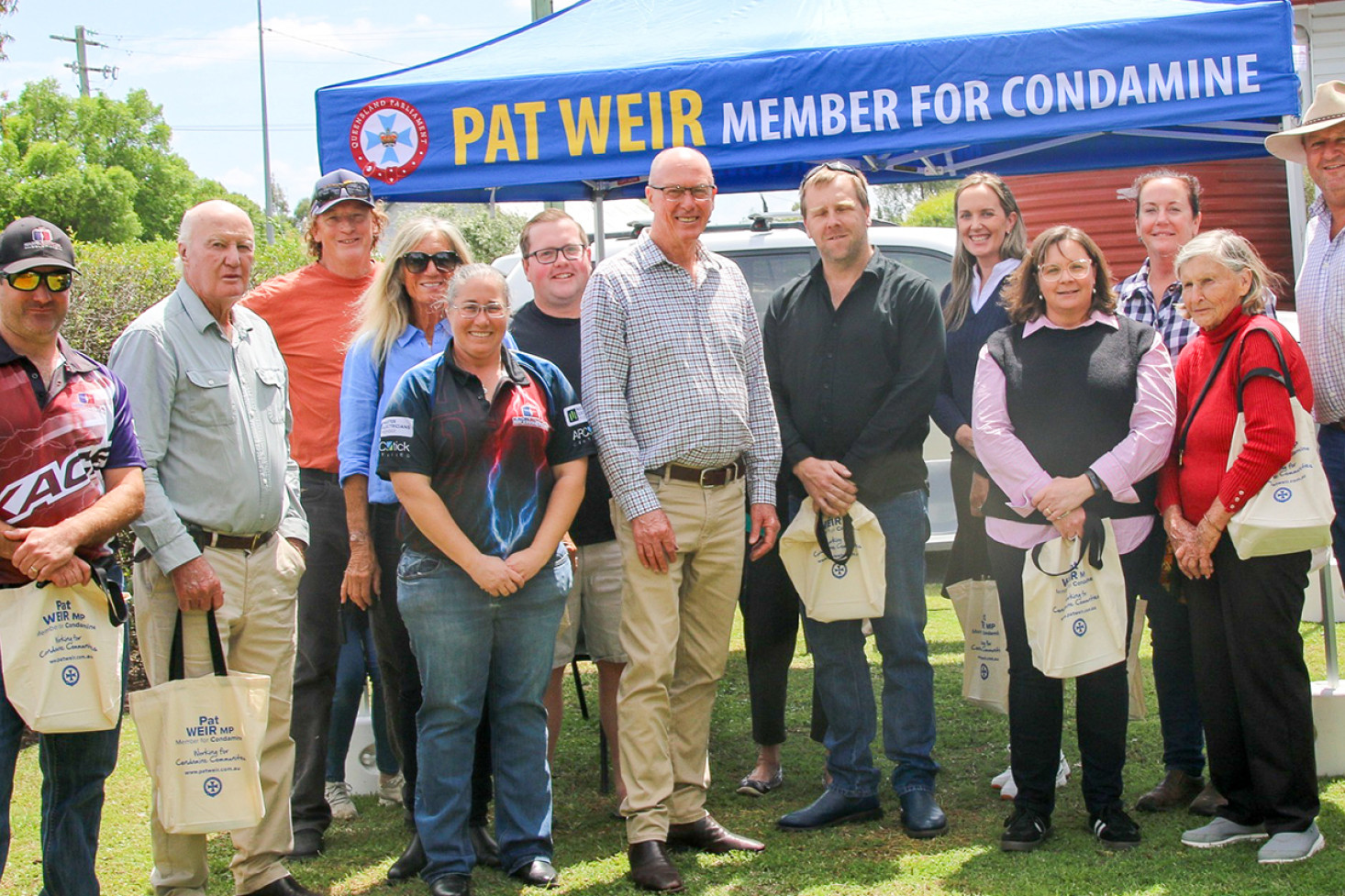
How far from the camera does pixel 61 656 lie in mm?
3031

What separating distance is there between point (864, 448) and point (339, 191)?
205cm

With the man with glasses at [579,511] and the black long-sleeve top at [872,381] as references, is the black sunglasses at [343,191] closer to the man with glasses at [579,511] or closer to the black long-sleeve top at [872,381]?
the man with glasses at [579,511]

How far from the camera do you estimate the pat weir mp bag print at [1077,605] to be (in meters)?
3.65

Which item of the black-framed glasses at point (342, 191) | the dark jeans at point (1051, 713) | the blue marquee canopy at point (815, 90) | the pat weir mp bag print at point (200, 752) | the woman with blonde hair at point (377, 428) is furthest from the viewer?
the blue marquee canopy at point (815, 90)

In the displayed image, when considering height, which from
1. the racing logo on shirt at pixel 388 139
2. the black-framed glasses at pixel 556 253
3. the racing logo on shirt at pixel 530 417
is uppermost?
the racing logo on shirt at pixel 388 139

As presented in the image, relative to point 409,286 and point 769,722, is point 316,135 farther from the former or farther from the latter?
point 769,722

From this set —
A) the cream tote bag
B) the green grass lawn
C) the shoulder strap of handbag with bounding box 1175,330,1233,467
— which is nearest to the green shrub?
the green grass lawn

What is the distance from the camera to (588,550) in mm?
4172

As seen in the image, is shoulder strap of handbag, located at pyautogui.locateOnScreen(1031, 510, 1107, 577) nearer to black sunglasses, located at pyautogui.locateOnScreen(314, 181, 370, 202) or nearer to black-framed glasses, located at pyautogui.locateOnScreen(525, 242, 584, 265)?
black-framed glasses, located at pyautogui.locateOnScreen(525, 242, 584, 265)

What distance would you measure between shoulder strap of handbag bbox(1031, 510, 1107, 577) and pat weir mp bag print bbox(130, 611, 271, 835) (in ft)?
7.81

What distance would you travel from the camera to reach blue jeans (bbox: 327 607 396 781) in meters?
4.46

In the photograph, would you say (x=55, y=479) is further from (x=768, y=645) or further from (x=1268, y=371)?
(x=1268, y=371)

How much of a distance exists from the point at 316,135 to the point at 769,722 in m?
2.93

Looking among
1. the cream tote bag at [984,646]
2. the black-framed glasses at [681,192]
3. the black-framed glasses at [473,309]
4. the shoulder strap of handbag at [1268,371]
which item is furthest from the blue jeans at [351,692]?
the shoulder strap of handbag at [1268,371]
